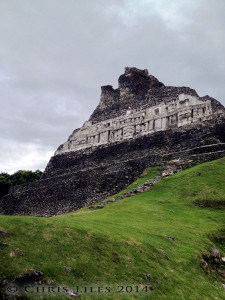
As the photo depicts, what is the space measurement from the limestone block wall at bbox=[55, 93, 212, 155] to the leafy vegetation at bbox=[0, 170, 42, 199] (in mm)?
12441

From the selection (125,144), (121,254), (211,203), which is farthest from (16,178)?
(121,254)

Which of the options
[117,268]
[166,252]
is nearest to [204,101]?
[166,252]

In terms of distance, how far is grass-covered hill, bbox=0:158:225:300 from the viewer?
39.3 ft

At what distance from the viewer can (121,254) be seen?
47.5ft

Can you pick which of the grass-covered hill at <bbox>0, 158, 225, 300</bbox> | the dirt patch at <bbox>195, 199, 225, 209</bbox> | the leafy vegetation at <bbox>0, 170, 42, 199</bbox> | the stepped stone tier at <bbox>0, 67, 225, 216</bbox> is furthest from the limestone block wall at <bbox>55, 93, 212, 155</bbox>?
the grass-covered hill at <bbox>0, 158, 225, 300</bbox>

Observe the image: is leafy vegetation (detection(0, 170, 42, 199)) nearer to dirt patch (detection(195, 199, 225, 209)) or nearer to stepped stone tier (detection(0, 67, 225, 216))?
stepped stone tier (detection(0, 67, 225, 216))

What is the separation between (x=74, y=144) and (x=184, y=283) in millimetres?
41953

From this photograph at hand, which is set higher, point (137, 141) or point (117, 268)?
point (137, 141)

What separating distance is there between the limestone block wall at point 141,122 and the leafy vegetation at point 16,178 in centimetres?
1244

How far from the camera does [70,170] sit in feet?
158

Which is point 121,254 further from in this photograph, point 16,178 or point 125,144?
point 16,178

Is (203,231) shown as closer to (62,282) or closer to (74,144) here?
(62,282)

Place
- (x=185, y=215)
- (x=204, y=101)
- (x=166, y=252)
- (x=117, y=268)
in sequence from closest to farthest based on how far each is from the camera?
(x=117, y=268)
(x=166, y=252)
(x=185, y=215)
(x=204, y=101)

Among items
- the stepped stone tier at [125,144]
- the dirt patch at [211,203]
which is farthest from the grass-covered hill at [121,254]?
the stepped stone tier at [125,144]
